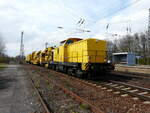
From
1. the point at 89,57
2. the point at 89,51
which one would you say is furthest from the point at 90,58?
the point at 89,51

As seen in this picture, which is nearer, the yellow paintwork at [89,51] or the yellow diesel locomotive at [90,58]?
the yellow diesel locomotive at [90,58]

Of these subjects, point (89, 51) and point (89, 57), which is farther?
point (89, 51)

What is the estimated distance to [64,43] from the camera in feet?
49.5

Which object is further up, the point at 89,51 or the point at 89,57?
the point at 89,51

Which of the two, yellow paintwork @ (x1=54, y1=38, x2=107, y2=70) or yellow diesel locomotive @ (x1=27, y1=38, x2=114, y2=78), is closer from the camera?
yellow diesel locomotive @ (x1=27, y1=38, x2=114, y2=78)

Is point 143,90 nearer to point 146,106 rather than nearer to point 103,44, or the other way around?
point 146,106

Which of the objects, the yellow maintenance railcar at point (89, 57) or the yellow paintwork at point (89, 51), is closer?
the yellow maintenance railcar at point (89, 57)

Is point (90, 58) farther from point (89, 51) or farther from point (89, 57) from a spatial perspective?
point (89, 51)

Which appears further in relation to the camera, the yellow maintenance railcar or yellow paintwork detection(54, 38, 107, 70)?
yellow paintwork detection(54, 38, 107, 70)

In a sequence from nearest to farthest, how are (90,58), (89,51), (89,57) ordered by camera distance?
(89,57) → (90,58) → (89,51)

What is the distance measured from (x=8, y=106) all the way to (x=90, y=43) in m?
7.79

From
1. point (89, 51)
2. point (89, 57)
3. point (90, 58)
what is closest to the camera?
point (89, 57)

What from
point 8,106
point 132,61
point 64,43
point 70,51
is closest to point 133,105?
point 8,106

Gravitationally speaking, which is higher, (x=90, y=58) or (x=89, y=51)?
(x=89, y=51)
